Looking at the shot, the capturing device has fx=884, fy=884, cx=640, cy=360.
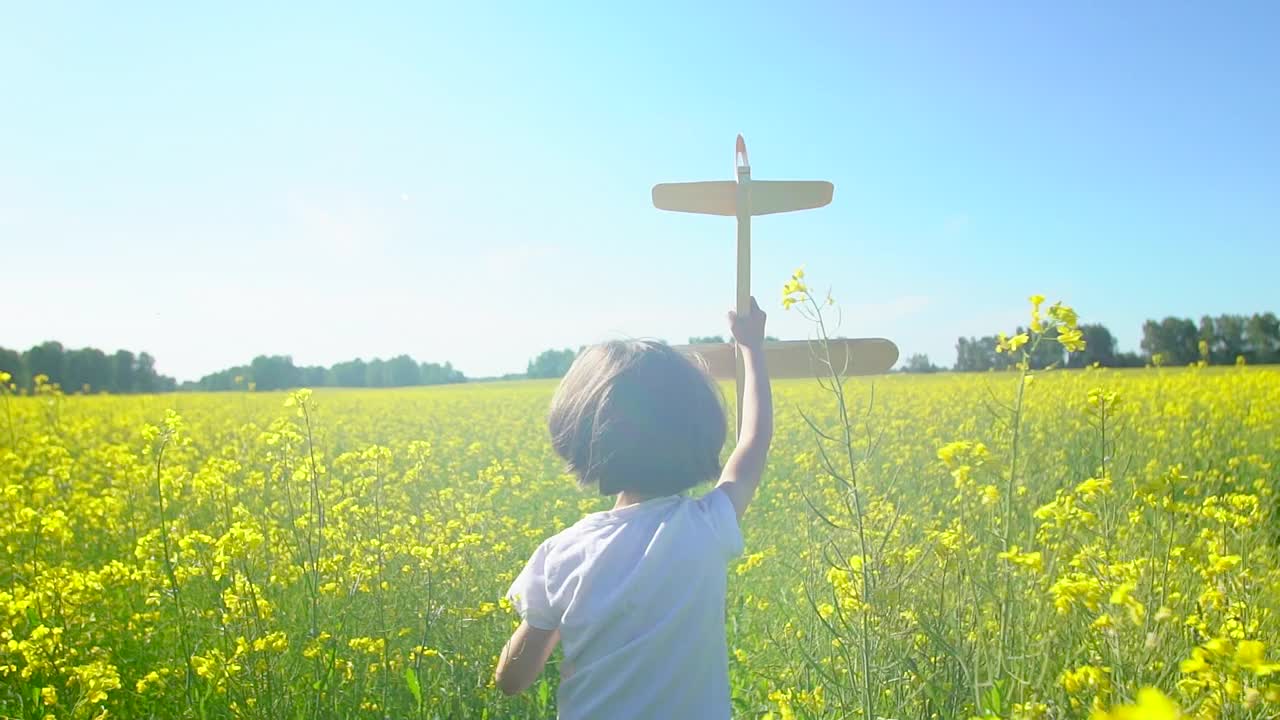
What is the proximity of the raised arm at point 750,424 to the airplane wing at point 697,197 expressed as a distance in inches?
21.1

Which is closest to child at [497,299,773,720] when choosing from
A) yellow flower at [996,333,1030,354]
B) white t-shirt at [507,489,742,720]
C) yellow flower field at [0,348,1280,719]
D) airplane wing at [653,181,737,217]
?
white t-shirt at [507,489,742,720]

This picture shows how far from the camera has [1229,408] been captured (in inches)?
338

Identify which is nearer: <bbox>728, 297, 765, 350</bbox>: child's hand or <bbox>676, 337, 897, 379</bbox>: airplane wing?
<bbox>728, 297, 765, 350</bbox>: child's hand

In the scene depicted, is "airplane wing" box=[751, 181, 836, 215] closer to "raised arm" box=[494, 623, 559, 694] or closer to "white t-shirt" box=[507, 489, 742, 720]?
"white t-shirt" box=[507, 489, 742, 720]

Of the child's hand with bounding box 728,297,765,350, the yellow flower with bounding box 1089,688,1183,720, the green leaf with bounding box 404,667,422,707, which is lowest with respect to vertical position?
the green leaf with bounding box 404,667,422,707

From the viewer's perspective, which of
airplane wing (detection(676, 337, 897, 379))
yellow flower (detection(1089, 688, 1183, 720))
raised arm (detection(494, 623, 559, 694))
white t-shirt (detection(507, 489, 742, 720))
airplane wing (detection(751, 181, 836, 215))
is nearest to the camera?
yellow flower (detection(1089, 688, 1183, 720))

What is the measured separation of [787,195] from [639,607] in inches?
60.4

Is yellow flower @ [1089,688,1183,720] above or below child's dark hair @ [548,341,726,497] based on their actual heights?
below

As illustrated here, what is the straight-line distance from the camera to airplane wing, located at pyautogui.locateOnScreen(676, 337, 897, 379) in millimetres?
2467

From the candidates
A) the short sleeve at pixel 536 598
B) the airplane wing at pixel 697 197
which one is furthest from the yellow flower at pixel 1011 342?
the short sleeve at pixel 536 598

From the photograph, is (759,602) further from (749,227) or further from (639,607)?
(639,607)

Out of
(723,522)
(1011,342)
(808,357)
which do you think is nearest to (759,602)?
(808,357)

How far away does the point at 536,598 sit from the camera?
5.58 ft

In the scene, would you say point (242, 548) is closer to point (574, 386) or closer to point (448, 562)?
point (448, 562)
